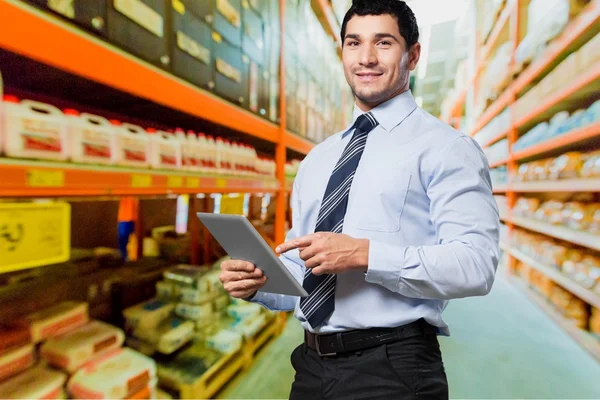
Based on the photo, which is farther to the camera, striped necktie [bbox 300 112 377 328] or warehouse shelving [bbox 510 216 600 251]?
warehouse shelving [bbox 510 216 600 251]

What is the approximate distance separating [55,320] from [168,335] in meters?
0.58

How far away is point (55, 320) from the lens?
1.30 m

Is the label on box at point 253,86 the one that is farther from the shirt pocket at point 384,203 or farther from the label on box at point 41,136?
the shirt pocket at point 384,203

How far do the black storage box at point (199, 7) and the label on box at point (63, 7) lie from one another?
485 mm

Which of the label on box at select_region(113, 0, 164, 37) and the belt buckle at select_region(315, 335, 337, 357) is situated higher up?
the label on box at select_region(113, 0, 164, 37)

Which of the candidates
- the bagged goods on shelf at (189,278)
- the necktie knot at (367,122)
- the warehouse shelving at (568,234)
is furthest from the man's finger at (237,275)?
the warehouse shelving at (568,234)

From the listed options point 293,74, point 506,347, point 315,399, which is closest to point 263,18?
point 293,74

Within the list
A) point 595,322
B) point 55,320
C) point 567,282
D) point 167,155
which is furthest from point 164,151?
point 595,322

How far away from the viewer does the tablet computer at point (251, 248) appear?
688 mm

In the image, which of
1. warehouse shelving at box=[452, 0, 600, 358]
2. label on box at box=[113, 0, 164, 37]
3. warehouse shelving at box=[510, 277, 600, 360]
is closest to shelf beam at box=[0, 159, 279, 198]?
label on box at box=[113, 0, 164, 37]

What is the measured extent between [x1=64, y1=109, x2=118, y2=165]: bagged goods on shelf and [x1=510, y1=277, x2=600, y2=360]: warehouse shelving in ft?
9.94

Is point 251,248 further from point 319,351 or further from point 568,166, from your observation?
point 568,166

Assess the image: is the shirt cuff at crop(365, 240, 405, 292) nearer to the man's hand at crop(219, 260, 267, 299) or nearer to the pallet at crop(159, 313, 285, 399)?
the man's hand at crop(219, 260, 267, 299)

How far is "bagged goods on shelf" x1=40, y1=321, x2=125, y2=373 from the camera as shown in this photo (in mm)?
1279
